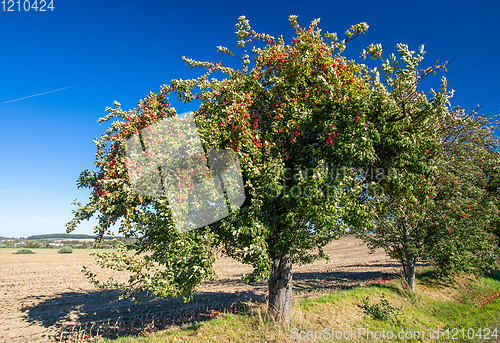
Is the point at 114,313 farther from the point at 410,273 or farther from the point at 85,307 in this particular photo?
the point at 410,273

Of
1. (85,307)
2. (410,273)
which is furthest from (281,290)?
(85,307)

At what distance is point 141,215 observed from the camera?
783cm

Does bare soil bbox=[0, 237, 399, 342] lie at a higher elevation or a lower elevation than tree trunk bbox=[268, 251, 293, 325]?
lower

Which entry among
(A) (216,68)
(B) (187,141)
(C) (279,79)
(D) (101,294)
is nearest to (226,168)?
(B) (187,141)

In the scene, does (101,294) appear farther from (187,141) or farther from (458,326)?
(458,326)

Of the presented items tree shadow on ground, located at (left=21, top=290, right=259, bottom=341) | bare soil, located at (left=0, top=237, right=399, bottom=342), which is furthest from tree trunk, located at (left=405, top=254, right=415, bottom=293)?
tree shadow on ground, located at (left=21, top=290, right=259, bottom=341)

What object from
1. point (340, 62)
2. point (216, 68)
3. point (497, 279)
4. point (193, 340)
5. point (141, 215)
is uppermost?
point (216, 68)

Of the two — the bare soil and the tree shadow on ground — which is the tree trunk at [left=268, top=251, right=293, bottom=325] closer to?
the tree shadow on ground

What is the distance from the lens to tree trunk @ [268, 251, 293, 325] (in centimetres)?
1055

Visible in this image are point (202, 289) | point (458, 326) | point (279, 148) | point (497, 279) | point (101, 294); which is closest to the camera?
point (279, 148)

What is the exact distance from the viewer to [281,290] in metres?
10.7

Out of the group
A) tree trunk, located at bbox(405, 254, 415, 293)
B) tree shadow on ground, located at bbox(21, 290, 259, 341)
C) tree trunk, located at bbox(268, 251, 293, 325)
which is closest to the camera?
tree trunk, located at bbox(268, 251, 293, 325)

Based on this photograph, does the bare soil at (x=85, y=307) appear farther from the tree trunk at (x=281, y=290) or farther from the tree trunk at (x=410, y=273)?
the tree trunk at (x=410, y=273)

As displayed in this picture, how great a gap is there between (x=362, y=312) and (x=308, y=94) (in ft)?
35.4
